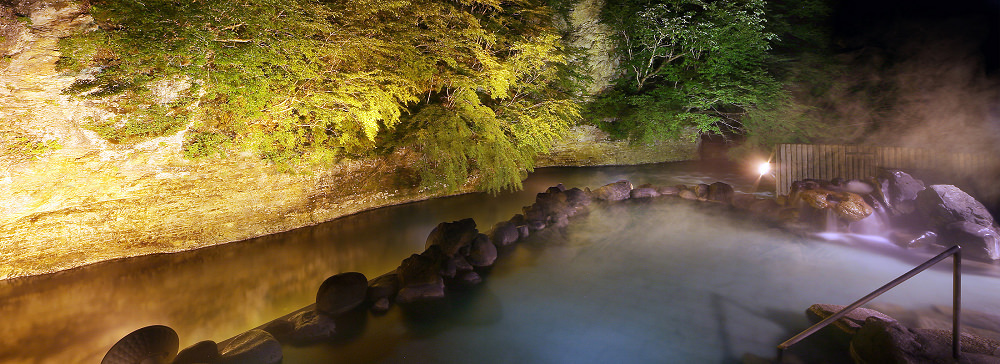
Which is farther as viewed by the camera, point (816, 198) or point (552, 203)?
point (552, 203)

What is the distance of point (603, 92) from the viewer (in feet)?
48.8

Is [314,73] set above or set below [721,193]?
above

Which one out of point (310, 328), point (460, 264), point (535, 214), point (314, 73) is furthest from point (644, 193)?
point (310, 328)

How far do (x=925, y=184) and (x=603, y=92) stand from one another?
383 inches

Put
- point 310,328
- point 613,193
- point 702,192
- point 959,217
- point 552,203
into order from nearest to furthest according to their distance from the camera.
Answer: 1. point 310,328
2. point 959,217
3. point 552,203
4. point 702,192
5. point 613,193

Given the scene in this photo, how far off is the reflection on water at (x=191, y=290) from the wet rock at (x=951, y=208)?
23.5 ft

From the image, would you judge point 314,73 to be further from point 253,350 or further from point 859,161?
point 859,161

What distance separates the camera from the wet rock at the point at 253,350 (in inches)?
136

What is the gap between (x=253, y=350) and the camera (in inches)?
140

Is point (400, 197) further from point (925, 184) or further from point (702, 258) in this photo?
point (925, 184)

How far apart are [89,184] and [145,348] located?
3565 mm

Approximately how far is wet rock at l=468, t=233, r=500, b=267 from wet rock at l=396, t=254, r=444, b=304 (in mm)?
802

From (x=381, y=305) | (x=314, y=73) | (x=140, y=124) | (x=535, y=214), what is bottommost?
(x=381, y=305)

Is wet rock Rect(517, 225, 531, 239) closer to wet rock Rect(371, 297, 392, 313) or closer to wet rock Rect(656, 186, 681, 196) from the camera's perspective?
wet rock Rect(371, 297, 392, 313)
